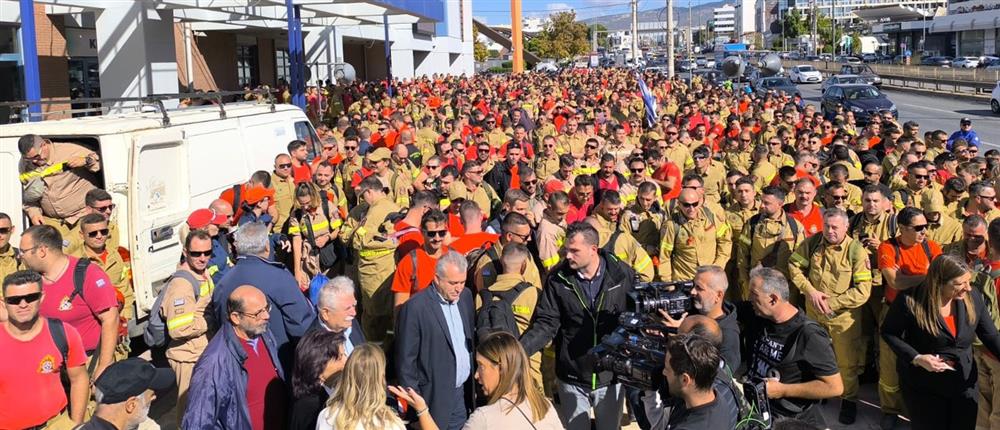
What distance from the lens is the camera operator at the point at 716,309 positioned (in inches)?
184

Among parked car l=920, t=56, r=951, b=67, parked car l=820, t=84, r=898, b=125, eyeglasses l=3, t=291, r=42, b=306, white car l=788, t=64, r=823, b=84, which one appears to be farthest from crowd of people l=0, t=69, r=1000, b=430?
parked car l=920, t=56, r=951, b=67

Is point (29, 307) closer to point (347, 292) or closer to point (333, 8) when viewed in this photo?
point (347, 292)

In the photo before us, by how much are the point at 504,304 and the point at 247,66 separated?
29.3 m

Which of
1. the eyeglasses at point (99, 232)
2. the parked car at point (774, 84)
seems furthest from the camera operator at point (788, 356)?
the parked car at point (774, 84)

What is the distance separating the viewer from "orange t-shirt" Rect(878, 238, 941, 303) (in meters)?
6.06

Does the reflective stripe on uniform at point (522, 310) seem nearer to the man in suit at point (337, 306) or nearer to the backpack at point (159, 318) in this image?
the man in suit at point (337, 306)

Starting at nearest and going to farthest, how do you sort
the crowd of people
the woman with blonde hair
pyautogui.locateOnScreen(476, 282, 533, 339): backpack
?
the crowd of people
the woman with blonde hair
pyautogui.locateOnScreen(476, 282, 533, 339): backpack

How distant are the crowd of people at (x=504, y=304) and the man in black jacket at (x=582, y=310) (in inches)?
0.6

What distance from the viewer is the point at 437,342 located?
4.94 metres

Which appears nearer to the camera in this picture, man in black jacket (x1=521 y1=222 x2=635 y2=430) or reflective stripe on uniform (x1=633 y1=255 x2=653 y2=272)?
man in black jacket (x1=521 y1=222 x2=635 y2=430)

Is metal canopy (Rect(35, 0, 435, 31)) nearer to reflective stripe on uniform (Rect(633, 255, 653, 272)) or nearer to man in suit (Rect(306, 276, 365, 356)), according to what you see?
reflective stripe on uniform (Rect(633, 255, 653, 272))

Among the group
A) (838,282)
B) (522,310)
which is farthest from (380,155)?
(838,282)

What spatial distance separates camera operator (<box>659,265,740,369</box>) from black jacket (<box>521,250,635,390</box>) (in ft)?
1.84

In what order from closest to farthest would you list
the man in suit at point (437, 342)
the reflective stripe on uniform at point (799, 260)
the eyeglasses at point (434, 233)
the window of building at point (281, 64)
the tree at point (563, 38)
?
the man in suit at point (437, 342)
the eyeglasses at point (434, 233)
the reflective stripe on uniform at point (799, 260)
the window of building at point (281, 64)
the tree at point (563, 38)
